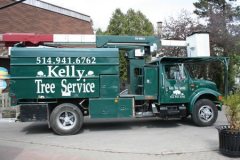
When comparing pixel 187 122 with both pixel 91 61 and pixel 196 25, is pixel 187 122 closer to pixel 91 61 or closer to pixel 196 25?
pixel 91 61

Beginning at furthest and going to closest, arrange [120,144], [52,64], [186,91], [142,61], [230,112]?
[142,61] → [186,91] → [52,64] → [120,144] → [230,112]

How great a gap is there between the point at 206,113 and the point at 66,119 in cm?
492

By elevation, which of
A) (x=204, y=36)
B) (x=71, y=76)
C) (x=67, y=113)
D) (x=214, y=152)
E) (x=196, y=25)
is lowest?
(x=214, y=152)

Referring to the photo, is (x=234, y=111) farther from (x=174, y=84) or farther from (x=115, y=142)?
(x=174, y=84)

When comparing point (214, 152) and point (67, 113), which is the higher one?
point (67, 113)

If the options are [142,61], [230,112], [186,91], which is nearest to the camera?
[230,112]

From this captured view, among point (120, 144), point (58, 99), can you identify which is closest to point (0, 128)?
point (58, 99)

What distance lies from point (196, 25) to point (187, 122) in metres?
12.2

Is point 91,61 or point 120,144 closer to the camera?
point 120,144

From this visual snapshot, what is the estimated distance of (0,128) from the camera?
1285 cm

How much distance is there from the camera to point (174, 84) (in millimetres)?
12383

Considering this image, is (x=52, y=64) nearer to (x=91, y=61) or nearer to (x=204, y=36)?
(x=91, y=61)

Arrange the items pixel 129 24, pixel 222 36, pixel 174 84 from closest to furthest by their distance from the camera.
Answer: pixel 174 84 < pixel 222 36 < pixel 129 24

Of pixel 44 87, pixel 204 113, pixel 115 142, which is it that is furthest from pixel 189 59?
pixel 44 87
